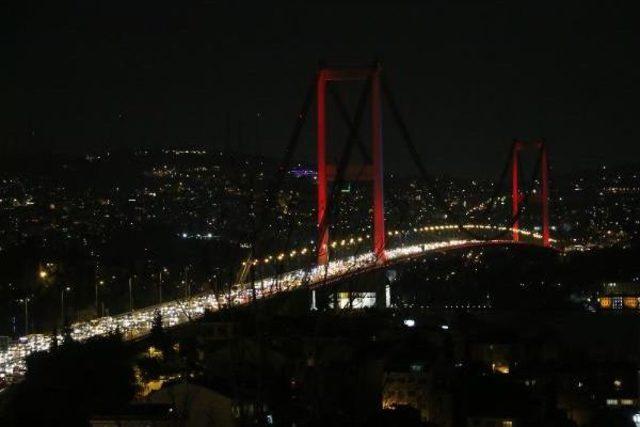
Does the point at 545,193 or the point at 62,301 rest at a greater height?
the point at 545,193

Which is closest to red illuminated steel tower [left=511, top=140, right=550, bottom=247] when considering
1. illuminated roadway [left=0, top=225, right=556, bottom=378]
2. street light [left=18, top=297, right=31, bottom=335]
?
illuminated roadway [left=0, top=225, right=556, bottom=378]

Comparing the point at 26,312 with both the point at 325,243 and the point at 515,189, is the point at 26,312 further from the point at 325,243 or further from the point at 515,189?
the point at 515,189

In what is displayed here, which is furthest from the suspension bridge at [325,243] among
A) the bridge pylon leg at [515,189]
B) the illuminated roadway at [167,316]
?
the bridge pylon leg at [515,189]

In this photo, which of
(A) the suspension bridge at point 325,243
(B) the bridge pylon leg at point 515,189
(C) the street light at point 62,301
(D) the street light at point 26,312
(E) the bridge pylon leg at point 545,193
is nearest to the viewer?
(A) the suspension bridge at point 325,243

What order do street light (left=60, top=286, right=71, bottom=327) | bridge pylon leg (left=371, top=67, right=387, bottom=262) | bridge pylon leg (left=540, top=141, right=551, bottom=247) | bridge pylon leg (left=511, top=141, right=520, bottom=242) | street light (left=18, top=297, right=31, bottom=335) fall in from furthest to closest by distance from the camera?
bridge pylon leg (left=540, top=141, right=551, bottom=247) < bridge pylon leg (left=511, top=141, right=520, bottom=242) < bridge pylon leg (left=371, top=67, right=387, bottom=262) < street light (left=18, top=297, right=31, bottom=335) < street light (left=60, top=286, right=71, bottom=327)

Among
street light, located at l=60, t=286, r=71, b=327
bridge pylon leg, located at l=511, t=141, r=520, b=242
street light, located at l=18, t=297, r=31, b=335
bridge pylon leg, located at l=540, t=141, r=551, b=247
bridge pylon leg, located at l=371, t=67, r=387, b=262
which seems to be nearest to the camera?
street light, located at l=60, t=286, r=71, b=327

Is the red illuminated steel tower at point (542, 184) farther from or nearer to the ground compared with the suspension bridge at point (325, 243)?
farther from the ground

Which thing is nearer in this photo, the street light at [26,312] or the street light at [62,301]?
the street light at [62,301]

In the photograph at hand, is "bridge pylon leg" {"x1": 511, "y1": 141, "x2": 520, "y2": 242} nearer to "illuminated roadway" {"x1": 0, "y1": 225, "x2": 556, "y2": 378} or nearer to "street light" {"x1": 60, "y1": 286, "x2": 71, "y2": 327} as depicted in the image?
"illuminated roadway" {"x1": 0, "y1": 225, "x2": 556, "y2": 378}

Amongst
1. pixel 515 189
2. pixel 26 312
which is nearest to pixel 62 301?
pixel 26 312

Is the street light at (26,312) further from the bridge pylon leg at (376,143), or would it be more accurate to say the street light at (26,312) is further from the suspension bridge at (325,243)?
the bridge pylon leg at (376,143)

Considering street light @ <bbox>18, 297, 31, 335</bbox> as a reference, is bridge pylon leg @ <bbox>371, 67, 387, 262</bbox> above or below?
above
